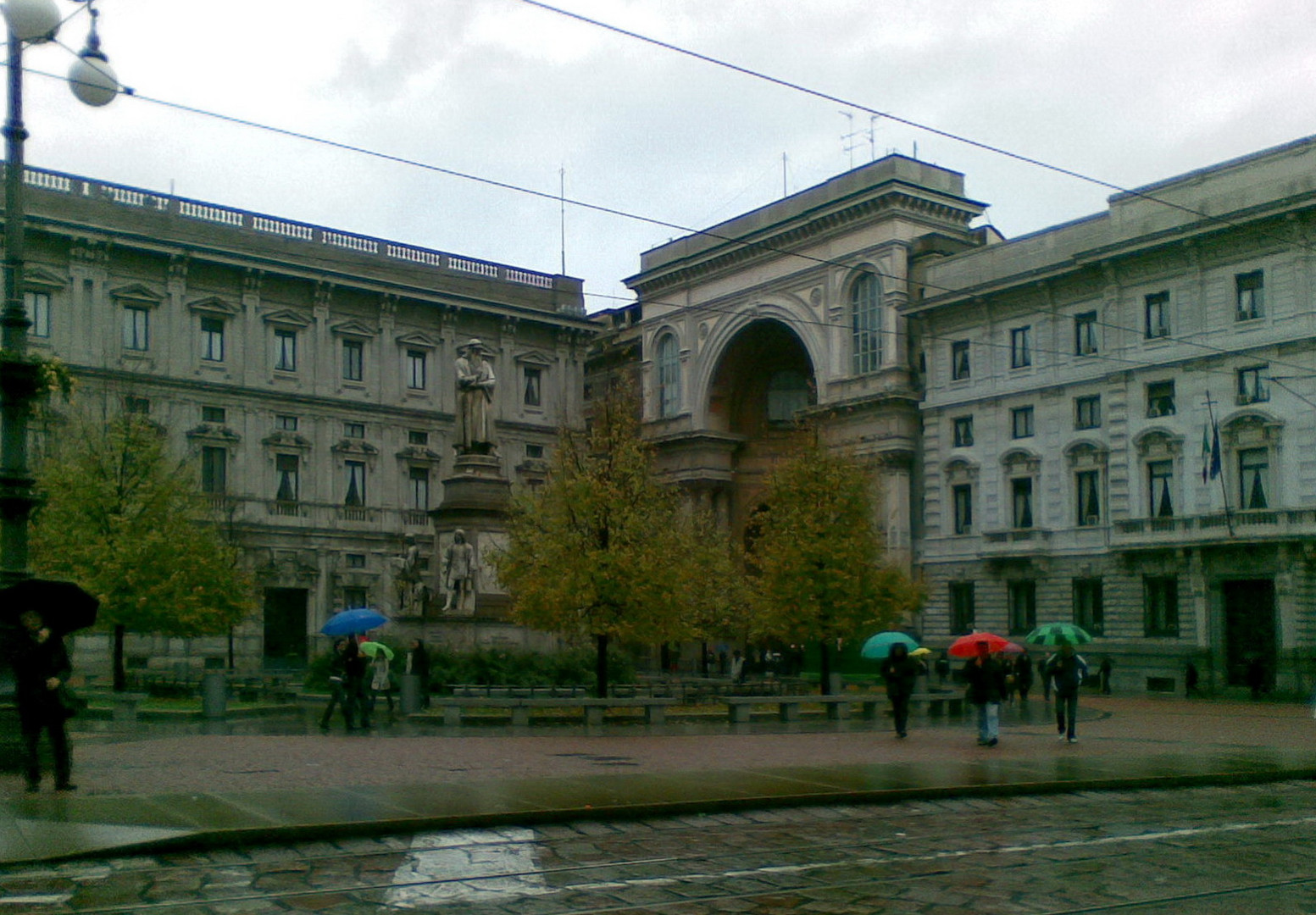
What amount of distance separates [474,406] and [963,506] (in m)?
27.0

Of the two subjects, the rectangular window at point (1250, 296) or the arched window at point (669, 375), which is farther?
the arched window at point (669, 375)

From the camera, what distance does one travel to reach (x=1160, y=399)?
47.2m

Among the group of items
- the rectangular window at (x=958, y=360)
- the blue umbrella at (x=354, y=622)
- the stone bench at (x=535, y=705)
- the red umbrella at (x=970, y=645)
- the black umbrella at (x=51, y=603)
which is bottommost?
the stone bench at (x=535, y=705)

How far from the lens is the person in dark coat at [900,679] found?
79.4 feet

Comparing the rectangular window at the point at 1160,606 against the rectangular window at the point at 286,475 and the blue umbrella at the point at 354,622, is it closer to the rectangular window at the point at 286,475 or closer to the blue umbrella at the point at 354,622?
the blue umbrella at the point at 354,622

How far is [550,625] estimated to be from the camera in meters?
29.5

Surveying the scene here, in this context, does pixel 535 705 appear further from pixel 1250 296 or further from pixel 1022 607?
pixel 1022 607

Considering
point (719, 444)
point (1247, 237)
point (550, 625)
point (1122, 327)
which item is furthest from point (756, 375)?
point (550, 625)

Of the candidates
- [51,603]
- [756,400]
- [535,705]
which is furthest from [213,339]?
[51,603]

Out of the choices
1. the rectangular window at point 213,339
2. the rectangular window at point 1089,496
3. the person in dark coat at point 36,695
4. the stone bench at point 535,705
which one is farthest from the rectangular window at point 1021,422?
the person in dark coat at point 36,695

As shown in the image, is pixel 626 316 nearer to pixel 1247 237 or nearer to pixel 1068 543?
pixel 1068 543

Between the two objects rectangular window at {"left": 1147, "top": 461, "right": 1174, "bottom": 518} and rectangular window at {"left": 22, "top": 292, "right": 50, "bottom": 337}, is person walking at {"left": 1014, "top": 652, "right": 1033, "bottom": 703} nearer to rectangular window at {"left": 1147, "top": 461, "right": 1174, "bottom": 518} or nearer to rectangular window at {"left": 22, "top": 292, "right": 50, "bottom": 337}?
rectangular window at {"left": 1147, "top": 461, "right": 1174, "bottom": 518}

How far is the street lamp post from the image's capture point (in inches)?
573

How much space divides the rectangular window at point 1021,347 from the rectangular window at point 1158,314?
5397 millimetres
